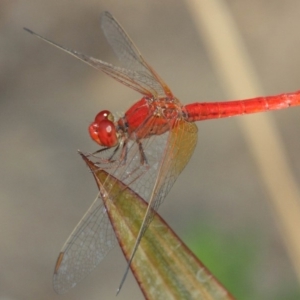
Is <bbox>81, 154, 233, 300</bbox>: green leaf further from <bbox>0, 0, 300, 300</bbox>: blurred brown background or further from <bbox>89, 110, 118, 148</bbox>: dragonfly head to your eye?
<bbox>0, 0, 300, 300</bbox>: blurred brown background

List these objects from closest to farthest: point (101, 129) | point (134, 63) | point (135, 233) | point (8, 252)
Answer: point (135, 233), point (101, 129), point (134, 63), point (8, 252)

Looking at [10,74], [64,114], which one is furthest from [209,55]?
[10,74]

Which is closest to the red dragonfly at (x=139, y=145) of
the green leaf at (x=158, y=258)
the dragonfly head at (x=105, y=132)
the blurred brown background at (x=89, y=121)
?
the dragonfly head at (x=105, y=132)

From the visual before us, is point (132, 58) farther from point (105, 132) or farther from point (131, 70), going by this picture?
point (105, 132)

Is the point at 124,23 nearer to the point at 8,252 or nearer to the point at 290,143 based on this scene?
the point at 290,143

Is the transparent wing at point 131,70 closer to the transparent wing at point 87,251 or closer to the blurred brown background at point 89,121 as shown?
the transparent wing at point 87,251

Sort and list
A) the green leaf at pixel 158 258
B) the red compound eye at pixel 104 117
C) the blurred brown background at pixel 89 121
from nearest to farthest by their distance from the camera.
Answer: the green leaf at pixel 158 258, the red compound eye at pixel 104 117, the blurred brown background at pixel 89 121

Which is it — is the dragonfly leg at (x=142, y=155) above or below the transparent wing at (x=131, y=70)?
below

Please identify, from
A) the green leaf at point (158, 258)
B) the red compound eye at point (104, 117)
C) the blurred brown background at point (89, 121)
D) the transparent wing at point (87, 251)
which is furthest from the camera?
the blurred brown background at point (89, 121)
